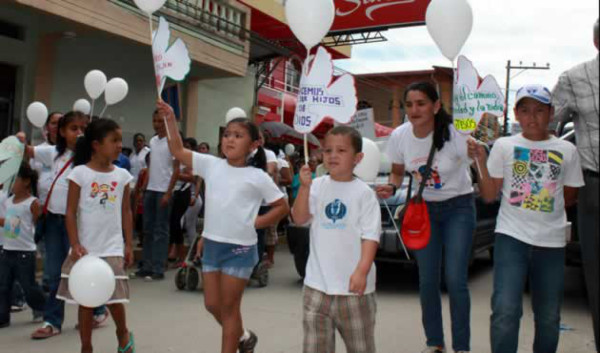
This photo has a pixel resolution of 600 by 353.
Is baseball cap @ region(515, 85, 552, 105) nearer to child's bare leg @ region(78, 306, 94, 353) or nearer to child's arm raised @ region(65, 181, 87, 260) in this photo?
child's arm raised @ region(65, 181, 87, 260)

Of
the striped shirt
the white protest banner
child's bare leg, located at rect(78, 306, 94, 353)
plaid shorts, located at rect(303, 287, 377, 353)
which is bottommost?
child's bare leg, located at rect(78, 306, 94, 353)

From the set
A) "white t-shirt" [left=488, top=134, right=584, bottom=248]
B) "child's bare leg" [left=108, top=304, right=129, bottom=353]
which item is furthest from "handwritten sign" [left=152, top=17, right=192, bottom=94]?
"white t-shirt" [left=488, top=134, right=584, bottom=248]

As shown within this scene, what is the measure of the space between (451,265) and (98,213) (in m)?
2.32

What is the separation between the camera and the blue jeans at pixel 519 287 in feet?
10.9

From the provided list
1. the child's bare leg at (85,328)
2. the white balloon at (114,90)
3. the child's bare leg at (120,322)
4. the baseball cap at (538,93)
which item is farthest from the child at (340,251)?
the white balloon at (114,90)

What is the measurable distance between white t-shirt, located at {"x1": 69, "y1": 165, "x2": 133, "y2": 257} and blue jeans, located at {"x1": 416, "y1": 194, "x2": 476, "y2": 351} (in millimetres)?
2036

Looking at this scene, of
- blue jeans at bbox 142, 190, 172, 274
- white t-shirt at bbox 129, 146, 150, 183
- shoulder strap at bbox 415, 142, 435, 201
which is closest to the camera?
shoulder strap at bbox 415, 142, 435, 201

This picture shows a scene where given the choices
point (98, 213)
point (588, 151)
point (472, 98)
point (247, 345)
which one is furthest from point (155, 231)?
point (588, 151)

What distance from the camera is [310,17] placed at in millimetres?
3801

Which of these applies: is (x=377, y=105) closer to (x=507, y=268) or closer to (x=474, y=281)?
(x=474, y=281)

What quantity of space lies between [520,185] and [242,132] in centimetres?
164

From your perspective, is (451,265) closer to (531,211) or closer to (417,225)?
(417,225)

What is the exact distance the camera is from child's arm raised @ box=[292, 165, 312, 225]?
314cm

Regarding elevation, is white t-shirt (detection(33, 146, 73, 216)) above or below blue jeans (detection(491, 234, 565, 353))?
above
